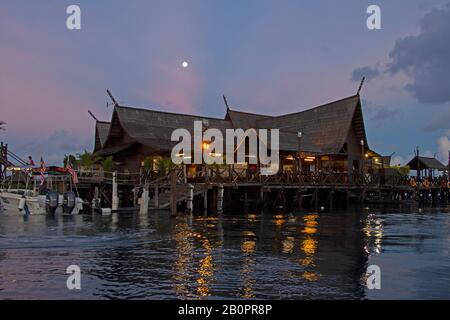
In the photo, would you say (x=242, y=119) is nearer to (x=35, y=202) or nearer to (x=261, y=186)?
(x=261, y=186)

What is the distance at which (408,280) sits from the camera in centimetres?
1102

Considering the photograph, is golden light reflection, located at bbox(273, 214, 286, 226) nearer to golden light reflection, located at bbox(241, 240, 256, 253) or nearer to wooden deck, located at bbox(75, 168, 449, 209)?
wooden deck, located at bbox(75, 168, 449, 209)

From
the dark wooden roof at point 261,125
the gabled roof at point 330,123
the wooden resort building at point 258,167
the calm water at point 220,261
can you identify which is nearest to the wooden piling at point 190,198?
the wooden resort building at point 258,167

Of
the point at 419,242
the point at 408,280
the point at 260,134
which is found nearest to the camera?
the point at 408,280

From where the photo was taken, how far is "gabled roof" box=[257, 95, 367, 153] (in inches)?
1828

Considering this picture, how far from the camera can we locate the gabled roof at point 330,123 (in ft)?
152

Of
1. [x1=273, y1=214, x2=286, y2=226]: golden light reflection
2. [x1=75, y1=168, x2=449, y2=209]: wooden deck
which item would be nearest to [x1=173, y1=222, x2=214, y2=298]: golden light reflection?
[x1=273, y1=214, x2=286, y2=226]: golden light reflection

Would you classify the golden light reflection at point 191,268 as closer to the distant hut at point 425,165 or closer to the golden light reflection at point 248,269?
the golden light reflection at point 248,269

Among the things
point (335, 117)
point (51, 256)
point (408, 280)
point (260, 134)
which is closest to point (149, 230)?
point (51, 256)

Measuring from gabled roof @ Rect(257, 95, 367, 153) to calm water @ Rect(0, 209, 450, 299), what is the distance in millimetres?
24172

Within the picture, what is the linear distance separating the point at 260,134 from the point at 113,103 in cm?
1301

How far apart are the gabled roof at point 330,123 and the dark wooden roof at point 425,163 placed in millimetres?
14250

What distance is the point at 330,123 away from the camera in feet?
159
